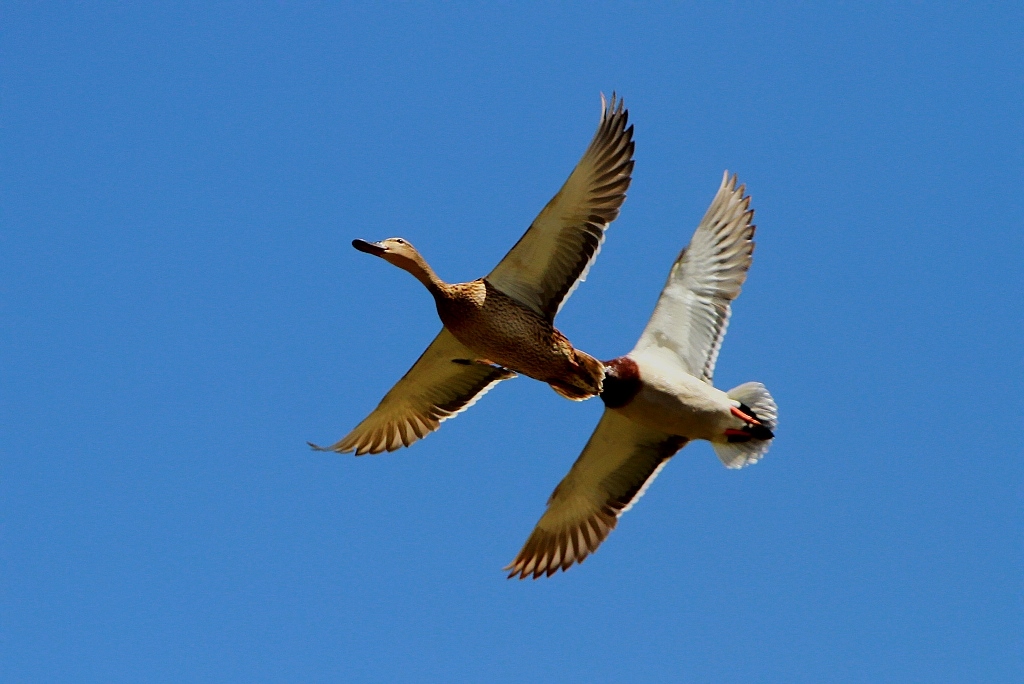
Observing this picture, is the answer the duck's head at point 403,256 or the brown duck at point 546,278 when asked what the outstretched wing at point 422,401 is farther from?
the duck's head at point 403,256

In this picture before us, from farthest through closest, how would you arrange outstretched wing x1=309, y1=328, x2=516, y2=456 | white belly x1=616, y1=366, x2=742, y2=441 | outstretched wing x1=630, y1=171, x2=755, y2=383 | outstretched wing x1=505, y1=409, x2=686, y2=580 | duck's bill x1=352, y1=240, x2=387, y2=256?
outstretched wing x1=309, y1=328, x2=516, y2=456, outstretched wing x1=630, y1=171, x2=755, y2=383, outstretched wing x1=505, y1=409, x2=686, y2=580, white belly x1=616, y1=366, x2=742, y2=441, duck's bill x1=352, y1=240, x2=387, y2=256

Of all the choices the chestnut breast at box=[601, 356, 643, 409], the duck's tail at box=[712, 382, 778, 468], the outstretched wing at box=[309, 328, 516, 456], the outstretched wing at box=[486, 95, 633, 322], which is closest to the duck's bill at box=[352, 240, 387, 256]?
→ the outstretched wing at box=[486, 95, 633, 322]

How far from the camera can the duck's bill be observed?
8.89 meters

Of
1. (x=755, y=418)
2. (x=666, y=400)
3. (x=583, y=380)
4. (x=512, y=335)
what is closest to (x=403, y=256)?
(x=512, y=335)

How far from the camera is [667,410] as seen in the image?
9414mm

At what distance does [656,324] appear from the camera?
10000 millimetres

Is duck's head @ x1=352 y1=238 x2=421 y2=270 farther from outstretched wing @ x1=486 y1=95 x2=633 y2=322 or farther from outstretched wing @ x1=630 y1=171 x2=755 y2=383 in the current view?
outstretched wing @ x1=630 y1=171 x2=755 y2=383

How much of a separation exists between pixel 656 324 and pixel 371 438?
2567mm

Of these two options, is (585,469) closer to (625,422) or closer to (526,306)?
(625,422)

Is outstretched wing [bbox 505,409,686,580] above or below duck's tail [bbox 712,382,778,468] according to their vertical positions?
below

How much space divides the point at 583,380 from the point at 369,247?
1.79m

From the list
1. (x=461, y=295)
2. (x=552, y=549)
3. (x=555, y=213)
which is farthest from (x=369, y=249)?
(x=552, y=549)

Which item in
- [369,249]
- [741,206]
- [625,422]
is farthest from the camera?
[741,206]

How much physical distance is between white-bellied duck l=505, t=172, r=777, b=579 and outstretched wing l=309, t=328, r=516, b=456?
105 cm
